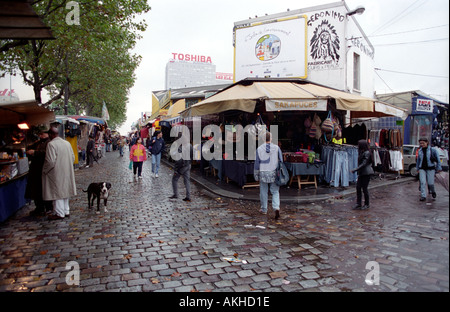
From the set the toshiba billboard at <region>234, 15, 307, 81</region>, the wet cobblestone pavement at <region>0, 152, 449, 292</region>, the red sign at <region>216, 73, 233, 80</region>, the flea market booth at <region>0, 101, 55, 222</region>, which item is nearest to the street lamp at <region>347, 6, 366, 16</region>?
the toshiba billboard at <region>234, 15, 307, 81</region>

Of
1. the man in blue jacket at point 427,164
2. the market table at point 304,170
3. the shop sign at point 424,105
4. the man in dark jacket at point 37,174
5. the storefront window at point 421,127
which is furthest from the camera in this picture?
the storefront window at point 421,127

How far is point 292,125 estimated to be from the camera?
38.9 feet

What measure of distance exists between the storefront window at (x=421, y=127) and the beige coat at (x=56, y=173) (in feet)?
66.5

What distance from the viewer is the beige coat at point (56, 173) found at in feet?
21.0

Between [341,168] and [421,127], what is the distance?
11.9 metres

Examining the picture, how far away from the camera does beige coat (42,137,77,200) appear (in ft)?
21.0

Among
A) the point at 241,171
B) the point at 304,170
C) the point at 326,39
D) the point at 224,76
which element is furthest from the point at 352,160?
the point at 224,76

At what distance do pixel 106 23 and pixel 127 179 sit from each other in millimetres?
7133

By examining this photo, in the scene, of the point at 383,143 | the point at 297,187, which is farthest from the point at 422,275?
the point at 383,143

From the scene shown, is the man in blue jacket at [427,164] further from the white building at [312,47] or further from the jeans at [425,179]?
the white building at [312,47]

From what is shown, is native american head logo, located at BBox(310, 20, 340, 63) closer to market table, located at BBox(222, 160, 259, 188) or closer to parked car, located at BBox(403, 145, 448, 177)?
parked car, located at BBox(403, 145, 448, 177)

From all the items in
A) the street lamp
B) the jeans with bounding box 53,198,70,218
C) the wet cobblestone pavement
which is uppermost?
the street lamp

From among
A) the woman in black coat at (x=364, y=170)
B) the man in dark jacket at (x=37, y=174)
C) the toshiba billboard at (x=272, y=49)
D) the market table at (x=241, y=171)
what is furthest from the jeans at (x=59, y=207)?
the toshiba billboard at (x=272, y=49)

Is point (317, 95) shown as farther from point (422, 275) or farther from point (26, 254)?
point (26, 254)
